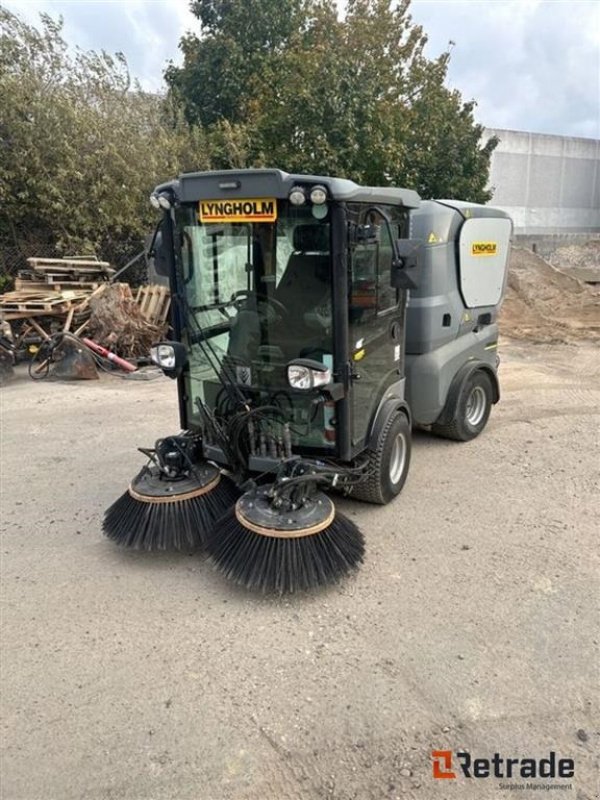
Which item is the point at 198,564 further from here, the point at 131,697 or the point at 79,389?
the point at 79,389

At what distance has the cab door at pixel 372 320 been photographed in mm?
3549

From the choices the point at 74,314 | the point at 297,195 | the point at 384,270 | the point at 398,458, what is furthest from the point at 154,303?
the point at 297,195

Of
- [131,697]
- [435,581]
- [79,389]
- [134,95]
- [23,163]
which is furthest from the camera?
[134,95]

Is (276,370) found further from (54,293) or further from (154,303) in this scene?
(54,293)

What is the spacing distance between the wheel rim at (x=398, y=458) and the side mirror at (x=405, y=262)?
1.12m

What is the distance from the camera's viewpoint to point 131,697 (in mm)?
2559

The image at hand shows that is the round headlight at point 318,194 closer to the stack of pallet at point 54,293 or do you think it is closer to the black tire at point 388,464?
the black tire at point 388,464

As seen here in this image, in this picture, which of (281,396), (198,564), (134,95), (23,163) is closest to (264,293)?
(281,396)

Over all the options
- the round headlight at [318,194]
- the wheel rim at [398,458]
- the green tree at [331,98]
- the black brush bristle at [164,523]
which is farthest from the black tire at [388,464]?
the green tree at [331,98]

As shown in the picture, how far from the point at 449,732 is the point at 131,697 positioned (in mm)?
A: 1335

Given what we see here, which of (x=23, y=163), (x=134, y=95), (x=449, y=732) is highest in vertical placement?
(x=134, y=95)

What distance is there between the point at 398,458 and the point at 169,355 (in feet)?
6.03

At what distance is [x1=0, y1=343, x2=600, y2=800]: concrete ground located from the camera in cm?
223

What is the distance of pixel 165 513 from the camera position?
11.7 ft
